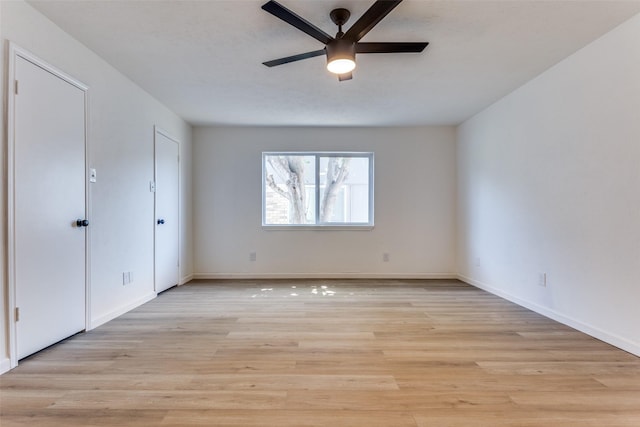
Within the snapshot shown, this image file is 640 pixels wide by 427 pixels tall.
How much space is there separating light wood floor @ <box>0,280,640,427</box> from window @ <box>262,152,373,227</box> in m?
1.99

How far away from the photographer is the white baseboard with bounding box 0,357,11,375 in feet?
5.89

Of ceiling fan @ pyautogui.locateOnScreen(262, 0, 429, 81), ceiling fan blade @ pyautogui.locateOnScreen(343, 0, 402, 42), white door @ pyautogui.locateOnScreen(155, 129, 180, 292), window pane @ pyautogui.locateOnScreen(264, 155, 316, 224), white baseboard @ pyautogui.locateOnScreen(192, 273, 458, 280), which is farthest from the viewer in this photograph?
window pane @ pyautogui.locateOnScreen(264, 155, 316, 224)

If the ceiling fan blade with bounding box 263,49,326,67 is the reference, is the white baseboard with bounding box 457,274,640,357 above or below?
below

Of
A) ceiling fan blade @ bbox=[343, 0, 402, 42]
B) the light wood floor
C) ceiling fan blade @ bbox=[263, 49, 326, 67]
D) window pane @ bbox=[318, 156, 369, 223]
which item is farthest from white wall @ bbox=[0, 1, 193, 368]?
window pane @ bbox=[318, 156, 369, 223]

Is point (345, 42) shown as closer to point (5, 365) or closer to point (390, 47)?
point (390, 47)

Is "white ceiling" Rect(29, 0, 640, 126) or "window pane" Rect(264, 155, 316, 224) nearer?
"white ceiling" Rect(29, 0, 640, 126)

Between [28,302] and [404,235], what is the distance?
167 inches

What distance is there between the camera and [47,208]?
6.91ft

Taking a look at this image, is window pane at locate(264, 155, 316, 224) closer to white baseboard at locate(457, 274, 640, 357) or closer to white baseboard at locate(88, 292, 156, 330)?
white baseboard at locate(88, 292, 156, 330)

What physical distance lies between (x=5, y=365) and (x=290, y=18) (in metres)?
2.71

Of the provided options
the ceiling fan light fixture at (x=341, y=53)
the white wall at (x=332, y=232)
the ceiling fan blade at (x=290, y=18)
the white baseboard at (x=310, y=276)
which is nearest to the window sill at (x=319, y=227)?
the white wall at (x=332, y=232)

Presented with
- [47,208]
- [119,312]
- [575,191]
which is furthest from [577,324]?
[47,208]

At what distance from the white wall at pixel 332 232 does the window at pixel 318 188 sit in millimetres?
159

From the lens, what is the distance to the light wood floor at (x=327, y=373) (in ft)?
4.77
